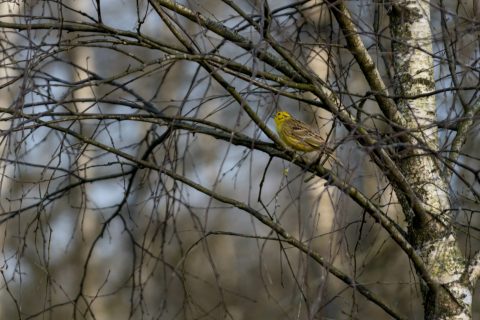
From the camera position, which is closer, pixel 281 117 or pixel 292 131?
pixel 292 131

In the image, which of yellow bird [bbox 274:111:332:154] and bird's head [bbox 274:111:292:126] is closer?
yellow bird [bbox 274:111:332:154]

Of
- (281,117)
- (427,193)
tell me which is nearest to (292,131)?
(281,117)

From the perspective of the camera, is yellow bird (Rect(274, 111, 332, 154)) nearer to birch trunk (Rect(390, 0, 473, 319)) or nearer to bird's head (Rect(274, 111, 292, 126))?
bird's head (Rect(274, 111, 292, 126))

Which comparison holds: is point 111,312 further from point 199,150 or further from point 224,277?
point 199,150

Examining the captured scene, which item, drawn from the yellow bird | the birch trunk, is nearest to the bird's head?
the yellow bird

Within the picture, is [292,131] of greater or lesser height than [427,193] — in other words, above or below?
above

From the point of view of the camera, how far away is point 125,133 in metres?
12.9

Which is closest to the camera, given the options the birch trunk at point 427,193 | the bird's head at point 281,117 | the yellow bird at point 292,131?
A: the birch trunk at point 427,193

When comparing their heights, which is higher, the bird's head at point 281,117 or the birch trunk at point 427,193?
the bird's head at point 281,117

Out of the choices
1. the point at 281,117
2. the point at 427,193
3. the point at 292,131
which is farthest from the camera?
the point at 281,117

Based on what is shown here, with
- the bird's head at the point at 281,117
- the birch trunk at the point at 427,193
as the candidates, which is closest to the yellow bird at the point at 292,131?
the bird's head at the point at 281,117

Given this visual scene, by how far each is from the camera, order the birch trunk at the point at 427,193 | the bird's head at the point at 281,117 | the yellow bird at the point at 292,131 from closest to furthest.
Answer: the birch trunk at the point at 427,193 < the yellow bird at the point at 292,131 < the bird's head at the point at 281,117

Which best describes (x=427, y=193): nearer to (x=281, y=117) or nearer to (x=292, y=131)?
(x=292, y=131)

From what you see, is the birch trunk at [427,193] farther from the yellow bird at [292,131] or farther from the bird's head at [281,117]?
the bird's head at [281,117]
